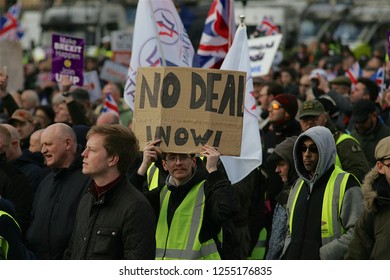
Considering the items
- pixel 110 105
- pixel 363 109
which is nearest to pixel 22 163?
pixel 363 109

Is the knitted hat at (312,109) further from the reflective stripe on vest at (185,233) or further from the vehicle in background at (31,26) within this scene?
the vehicle in background at (31,26)

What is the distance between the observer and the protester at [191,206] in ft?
26.1

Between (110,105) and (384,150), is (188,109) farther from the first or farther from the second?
(110,105)

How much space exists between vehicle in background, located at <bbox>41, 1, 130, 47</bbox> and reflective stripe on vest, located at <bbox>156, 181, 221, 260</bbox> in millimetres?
31115

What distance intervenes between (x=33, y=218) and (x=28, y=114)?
132 inches

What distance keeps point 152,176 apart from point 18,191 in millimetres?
1288

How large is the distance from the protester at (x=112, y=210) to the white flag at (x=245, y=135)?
1.73 m

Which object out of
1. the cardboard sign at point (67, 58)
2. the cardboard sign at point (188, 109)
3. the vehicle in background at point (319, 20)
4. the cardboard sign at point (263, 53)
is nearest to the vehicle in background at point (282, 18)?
the vehicle in background at point (319, 20)

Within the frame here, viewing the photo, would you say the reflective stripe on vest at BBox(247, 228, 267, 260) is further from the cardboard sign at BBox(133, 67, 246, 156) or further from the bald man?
the cardboard sign at BBox(133, 67, 246, 156)

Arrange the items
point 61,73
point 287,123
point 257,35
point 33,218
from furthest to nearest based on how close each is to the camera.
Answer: point 257,35
point 61,73
point 287,123
point 33,218

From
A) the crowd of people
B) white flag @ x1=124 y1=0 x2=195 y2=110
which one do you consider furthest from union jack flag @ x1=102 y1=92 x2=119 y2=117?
the crowd of people

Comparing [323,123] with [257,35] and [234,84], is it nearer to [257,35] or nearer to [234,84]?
[234,84]

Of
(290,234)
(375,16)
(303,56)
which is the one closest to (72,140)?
(290,234)

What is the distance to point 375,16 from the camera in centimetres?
3862
